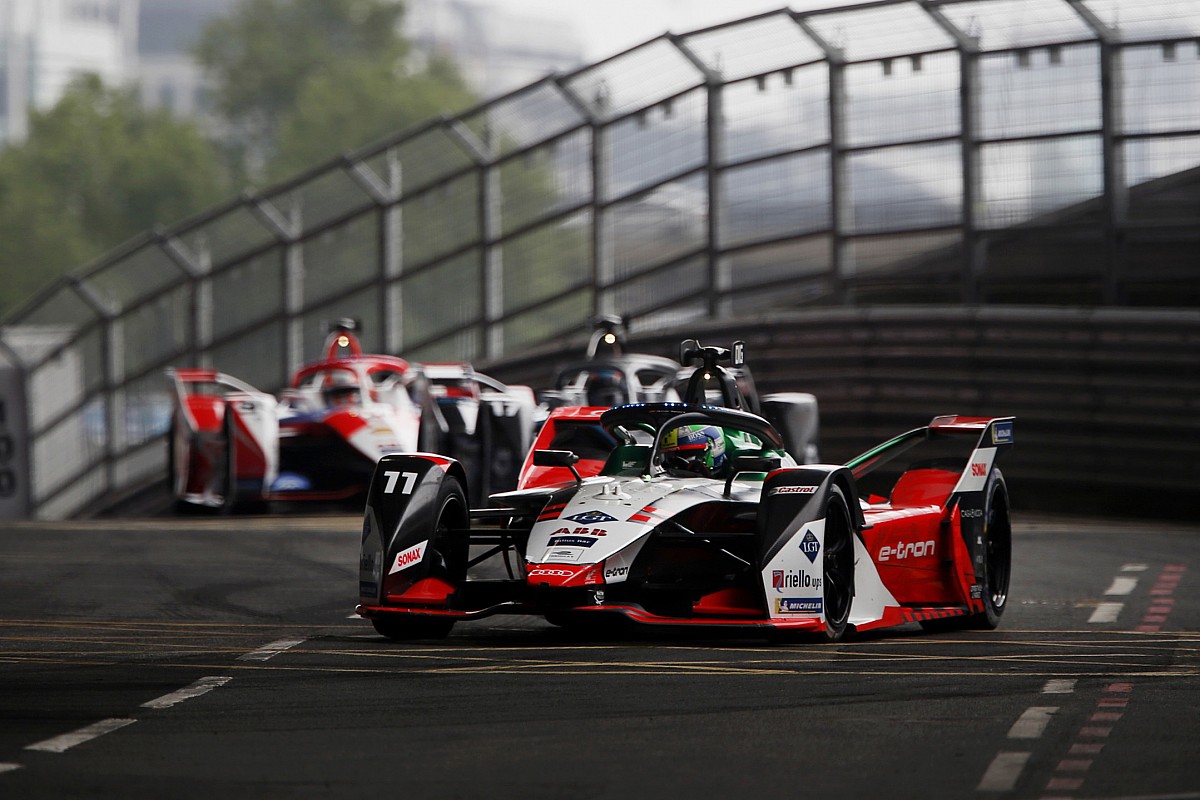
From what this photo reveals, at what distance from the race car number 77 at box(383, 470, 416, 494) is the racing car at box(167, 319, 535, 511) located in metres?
9.52

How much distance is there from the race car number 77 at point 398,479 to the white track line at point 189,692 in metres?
1.80

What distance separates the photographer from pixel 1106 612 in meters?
11.0

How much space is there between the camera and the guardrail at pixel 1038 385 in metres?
18.3

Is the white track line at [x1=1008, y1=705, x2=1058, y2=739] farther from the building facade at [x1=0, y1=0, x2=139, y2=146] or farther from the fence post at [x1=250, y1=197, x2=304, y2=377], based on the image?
the building facade at [x1=0, y1=0, x2=139, y2=146]

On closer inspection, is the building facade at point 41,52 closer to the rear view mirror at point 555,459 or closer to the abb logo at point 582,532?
the rear view mirror at point 555,459

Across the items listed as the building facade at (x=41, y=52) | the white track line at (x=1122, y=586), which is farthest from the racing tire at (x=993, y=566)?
the building facade at (x=41, y=52)

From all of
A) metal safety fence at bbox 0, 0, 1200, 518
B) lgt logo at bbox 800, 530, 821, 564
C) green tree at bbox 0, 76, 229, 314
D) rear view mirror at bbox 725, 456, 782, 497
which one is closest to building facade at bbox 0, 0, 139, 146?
green tree at bbox 0, 76, 229, 314

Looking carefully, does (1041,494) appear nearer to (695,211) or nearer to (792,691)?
(695,211)

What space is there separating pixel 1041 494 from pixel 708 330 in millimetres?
4915

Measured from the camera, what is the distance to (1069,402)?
19016 millimetres

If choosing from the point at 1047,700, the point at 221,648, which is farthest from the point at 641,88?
the point at 1047,700

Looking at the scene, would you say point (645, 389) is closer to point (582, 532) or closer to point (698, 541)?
point (698, 541)

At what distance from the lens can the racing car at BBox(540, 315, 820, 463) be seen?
1844cm

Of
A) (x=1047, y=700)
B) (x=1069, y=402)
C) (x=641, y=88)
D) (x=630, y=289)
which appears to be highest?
(x=641, y=88)
